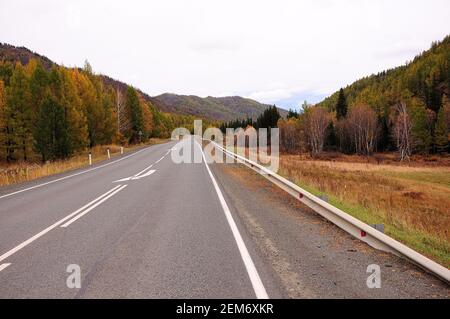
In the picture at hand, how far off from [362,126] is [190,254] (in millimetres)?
79203

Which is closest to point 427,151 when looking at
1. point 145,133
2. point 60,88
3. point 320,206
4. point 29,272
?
point 145,133

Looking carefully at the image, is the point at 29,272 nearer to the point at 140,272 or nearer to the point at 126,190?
the point at 140,272

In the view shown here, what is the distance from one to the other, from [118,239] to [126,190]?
233 inches

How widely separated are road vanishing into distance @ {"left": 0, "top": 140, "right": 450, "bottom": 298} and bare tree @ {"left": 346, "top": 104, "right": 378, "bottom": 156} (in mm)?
72041

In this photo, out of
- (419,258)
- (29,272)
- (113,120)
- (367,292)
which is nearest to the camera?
(367,292)

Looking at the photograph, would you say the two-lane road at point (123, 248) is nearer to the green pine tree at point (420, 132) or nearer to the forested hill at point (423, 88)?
the green pine tree at point (420, 132)

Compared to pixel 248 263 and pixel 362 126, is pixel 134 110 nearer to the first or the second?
pixel 362 126

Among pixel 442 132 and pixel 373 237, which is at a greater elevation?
pixel 442 132

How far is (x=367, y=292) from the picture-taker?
3.65 m

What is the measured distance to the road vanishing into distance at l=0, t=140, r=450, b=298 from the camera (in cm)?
377

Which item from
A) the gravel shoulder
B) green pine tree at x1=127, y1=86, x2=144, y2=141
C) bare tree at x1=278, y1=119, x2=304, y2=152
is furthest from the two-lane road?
bare tree at x1=278, y1=119, x2=304, y2=152

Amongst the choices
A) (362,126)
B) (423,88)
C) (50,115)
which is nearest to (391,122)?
(362,126)

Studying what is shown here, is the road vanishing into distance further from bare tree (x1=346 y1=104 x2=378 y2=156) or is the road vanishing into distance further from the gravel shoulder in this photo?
bare tree (x1=346 y1=104 x2=378 y2=156)

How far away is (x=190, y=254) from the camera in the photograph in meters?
5.00
